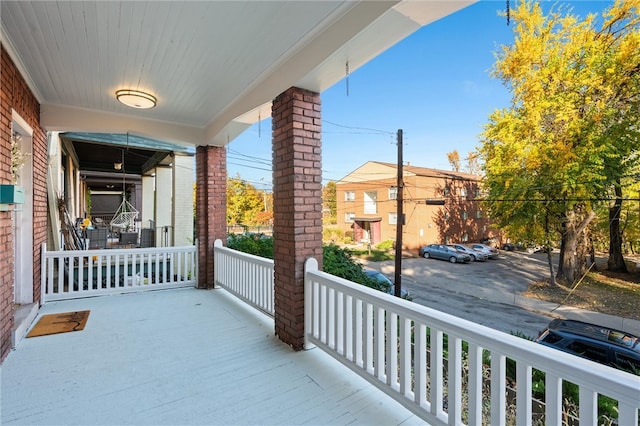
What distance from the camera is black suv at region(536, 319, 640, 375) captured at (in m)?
2.18

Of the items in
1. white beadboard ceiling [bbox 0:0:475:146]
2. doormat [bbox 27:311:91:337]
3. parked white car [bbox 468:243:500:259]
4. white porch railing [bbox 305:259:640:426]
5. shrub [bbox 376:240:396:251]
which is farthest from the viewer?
shrub [bbox 376:240:396:251]

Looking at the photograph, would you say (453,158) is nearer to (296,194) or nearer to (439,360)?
(296,194)

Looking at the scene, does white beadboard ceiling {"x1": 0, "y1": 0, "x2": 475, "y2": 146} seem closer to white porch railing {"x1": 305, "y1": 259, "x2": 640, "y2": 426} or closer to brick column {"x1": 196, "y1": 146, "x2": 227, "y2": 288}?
brick column {"x1": 196, "y1": 146, "x2": 227, "y2": 288}

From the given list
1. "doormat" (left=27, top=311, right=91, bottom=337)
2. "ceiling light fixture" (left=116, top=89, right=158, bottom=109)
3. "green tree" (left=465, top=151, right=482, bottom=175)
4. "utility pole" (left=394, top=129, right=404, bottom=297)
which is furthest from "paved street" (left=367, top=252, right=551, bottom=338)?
"doormat" (left=27, top=311, right=91, bottom=337)

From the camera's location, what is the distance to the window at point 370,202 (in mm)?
16484

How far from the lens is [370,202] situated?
645 inches

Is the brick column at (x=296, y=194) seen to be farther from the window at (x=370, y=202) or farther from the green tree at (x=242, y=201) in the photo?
the window at (x=370, y=202)

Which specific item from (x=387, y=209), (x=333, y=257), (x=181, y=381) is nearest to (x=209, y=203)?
(x=333, y=257)

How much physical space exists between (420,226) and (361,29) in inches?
529

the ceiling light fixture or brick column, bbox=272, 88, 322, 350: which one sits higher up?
the ceiling light fixture

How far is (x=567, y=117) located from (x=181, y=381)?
344cm

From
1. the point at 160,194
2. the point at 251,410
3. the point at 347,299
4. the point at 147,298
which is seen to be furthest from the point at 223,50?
the point at 160,194

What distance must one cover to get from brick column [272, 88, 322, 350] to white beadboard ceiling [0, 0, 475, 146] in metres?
0.25

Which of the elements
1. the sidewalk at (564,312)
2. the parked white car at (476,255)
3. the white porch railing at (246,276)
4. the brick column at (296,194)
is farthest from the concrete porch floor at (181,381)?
the parked white car at (476,255)
